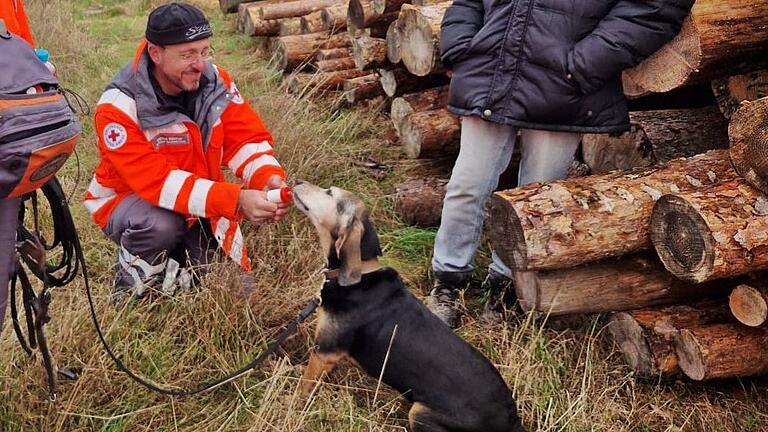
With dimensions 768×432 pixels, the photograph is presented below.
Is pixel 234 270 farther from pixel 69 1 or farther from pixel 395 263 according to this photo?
pixel 69 1

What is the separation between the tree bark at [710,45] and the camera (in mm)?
3344

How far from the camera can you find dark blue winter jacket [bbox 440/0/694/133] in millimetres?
3371

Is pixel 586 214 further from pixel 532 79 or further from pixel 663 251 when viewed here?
pixel 532 79

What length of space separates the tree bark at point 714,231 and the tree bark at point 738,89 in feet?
1.82

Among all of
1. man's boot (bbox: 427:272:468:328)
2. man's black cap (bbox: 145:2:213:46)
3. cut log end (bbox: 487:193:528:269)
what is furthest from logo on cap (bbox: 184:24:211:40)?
man's boot (bbox: 427:272:468:328)

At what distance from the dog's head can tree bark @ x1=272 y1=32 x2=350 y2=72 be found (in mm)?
4378

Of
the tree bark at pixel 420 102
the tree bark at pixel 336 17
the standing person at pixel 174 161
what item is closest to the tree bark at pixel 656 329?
the standing person at pixel 174 161

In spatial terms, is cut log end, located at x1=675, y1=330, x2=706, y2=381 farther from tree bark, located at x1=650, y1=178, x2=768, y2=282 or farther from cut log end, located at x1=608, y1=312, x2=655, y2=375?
tree bark, located at x1=650, y1=178, x2=768, y2=282

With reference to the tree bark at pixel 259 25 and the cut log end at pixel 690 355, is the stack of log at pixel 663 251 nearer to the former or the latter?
the cut log end at pixel 690 355

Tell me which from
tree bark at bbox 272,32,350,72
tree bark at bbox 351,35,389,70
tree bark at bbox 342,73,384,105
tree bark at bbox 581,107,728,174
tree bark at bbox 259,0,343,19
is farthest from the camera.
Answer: tree bark at bbox 259,0,343,19

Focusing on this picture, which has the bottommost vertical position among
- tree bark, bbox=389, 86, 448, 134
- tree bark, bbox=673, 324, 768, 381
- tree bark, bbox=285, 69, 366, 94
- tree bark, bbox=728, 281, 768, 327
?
tree bark, bbox=285, 69, 366, 94

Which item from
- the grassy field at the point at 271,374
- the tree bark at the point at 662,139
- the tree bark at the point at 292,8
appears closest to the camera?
the grassy field at the point at 271,374

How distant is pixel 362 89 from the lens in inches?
267

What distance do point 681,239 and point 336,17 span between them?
5219 mm
